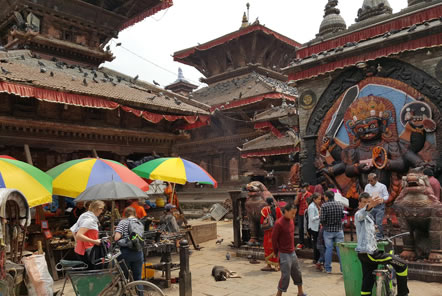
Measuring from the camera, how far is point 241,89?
24.6 metres

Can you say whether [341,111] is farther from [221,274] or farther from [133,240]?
[133,240]

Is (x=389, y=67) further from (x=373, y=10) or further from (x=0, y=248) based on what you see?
(x=0, y=248)

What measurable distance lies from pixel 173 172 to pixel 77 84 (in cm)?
461

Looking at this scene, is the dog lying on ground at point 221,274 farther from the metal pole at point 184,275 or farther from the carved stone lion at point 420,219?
the carved stone lion at point 420,219

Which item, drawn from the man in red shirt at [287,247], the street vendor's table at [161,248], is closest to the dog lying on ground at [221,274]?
the street vendor's table at [161,248]

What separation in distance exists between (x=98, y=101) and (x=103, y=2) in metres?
8.89

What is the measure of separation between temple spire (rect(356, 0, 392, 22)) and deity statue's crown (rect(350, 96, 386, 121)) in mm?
3865

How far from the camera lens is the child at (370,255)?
4789 mm

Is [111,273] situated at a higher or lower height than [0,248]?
lower

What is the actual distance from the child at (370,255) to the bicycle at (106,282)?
285 centimetres

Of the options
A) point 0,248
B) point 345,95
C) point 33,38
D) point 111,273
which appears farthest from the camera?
point 33,38

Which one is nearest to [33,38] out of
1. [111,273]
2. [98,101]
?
[98,101]

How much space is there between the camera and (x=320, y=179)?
1224 cm

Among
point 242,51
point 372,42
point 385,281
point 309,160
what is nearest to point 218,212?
point 309,160
